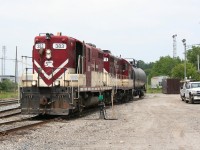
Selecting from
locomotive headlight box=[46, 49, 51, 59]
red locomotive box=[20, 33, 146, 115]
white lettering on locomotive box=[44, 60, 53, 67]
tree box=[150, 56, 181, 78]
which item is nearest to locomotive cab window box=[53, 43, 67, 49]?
red locomotive box=[20, 33, 146, 115]

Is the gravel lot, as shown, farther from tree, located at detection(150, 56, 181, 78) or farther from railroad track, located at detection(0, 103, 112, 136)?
tree, located at detection(150, 56, 181, 78)

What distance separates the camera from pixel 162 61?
510 ft

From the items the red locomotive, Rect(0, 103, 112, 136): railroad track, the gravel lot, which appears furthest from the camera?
the red locomotive

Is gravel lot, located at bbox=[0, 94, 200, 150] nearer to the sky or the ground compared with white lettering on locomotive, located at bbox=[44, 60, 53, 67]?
nearer to the ground

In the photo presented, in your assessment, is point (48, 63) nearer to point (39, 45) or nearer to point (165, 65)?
point (39, 45)

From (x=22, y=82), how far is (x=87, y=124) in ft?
12.9

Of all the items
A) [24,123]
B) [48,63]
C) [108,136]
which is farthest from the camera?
[48,63]

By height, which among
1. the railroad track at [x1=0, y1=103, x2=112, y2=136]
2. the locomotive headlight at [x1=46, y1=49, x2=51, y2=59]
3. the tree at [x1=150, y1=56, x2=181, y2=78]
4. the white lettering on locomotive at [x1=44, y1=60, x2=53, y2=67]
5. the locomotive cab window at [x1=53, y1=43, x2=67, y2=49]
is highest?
the tree at [x1=150, y1=56, x2=181, y2=78]

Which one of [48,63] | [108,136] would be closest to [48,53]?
[48,63]

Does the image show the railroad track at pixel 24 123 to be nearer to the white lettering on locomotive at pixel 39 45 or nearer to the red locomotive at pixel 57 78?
the red locomotive at pixel 57 78

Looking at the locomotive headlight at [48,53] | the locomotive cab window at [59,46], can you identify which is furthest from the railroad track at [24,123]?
the locomotive cab window at [59,46]

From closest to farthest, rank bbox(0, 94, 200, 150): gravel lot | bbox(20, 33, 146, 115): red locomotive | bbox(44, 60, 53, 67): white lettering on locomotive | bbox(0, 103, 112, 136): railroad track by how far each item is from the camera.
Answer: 1. bbox(0, 94, 200, 150): gravel lot
2. bbox(0, 103, 112, 136): railroad track
3. bbox(20, 33, 146, 115): red locomotive
4. bbox(44, 60, 53, 67): white lettering on locomotive

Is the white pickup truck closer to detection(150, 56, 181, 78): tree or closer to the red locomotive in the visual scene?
the red locomotive

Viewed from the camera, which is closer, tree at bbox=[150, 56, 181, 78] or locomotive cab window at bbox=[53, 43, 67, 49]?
locomotive cab window at bbox=[53, 43, 67, 49]
